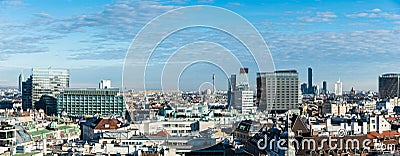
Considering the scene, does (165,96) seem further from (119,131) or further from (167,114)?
(119,131)

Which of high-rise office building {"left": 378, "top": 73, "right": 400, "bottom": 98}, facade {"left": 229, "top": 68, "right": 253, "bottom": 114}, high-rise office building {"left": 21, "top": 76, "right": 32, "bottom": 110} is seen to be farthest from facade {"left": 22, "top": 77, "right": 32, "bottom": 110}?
high-rise office building {"left": 378, "top": 73, "right": 400, "bottom": 98}

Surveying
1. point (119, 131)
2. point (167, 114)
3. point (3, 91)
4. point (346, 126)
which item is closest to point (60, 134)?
point (119, 131)

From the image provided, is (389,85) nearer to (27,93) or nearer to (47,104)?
(47,104)

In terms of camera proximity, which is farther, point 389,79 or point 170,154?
point 389,79

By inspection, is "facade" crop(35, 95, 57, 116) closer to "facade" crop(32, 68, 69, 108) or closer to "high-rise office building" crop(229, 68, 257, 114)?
"facade" crop(32, 68, 69, 108)

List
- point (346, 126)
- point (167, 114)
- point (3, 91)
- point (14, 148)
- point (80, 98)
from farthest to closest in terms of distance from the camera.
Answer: point (3, 91) < point (80, 98) < point (167, 114) < point (346, 126) < point (14, 148)

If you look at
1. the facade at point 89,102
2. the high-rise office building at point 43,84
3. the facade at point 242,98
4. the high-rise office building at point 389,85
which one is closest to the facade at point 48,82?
the high-rise office building at point 43,84
